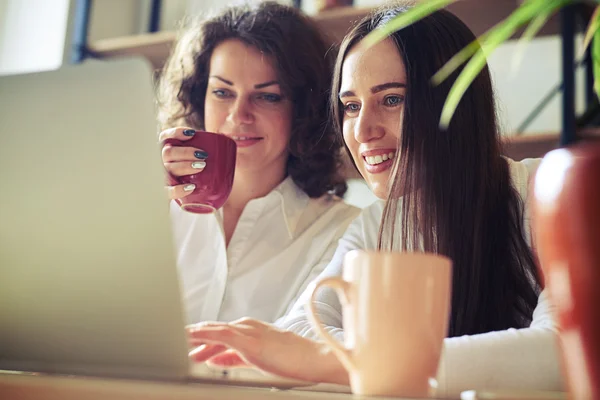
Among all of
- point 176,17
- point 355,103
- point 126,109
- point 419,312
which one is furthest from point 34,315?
point 176,17

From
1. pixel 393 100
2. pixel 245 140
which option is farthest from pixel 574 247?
pixel 245 140

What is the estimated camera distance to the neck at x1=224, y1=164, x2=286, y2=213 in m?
1.62

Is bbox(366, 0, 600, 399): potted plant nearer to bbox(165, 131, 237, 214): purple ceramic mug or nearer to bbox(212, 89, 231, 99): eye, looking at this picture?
bbox(165, 131, 237, 214): purple ceramic mug

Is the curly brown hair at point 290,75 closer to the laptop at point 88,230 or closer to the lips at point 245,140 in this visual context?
the lips at point 245,140

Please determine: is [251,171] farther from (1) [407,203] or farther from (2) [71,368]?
(2) [71,368]

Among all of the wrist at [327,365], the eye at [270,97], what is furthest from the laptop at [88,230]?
the eye at [270,97]

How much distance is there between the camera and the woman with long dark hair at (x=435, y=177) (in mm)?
1025

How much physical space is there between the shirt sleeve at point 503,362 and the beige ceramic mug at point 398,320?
7.7 inches

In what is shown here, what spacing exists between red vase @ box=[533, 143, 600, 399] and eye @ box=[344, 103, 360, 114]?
0.90 metres

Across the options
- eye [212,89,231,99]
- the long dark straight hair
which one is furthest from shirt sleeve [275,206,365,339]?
eye [212,89,231,99]

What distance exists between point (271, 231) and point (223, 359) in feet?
2.88

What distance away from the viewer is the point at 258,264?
5.05 feet

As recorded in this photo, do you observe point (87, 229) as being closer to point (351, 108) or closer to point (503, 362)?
point (503, 362)

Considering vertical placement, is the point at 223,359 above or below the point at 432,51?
below
